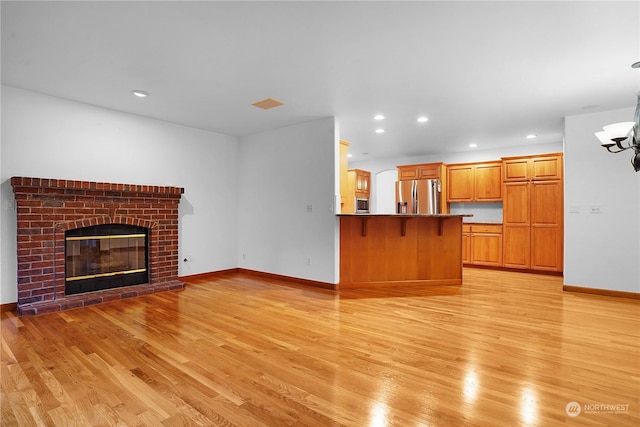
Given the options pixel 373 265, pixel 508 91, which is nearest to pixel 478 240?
pixel 373 265

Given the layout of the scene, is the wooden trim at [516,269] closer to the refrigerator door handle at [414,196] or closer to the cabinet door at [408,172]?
the refrigerator door handle at [414,196]

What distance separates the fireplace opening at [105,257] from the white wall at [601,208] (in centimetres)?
620

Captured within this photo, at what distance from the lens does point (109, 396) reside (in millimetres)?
1943

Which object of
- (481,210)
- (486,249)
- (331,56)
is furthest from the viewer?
(481,210)

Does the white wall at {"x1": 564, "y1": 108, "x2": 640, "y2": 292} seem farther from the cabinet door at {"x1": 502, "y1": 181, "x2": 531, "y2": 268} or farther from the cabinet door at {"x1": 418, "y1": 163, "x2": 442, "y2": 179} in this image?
the cabinet door at {"x1": 418, "y1": 163, "x2": 442, "y2": 179}

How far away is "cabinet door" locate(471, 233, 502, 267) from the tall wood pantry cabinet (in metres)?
0.13

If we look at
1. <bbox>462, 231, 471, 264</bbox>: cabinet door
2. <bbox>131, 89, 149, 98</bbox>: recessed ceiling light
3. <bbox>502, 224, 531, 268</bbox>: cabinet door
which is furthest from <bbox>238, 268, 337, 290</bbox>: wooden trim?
<bbox>502, 224, 531, 268</bbox>: cabinet door

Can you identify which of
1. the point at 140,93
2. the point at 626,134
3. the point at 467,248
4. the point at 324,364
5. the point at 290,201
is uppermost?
the point at 140,93

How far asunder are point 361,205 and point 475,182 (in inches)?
104

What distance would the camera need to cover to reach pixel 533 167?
622 cm

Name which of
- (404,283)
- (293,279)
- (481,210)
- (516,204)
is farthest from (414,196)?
(293,279)

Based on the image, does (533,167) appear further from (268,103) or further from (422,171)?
(268,103)

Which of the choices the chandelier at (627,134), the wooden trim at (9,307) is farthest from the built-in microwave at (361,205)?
the wooden trim at (9,307)

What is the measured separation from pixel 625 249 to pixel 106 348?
6.04 m
